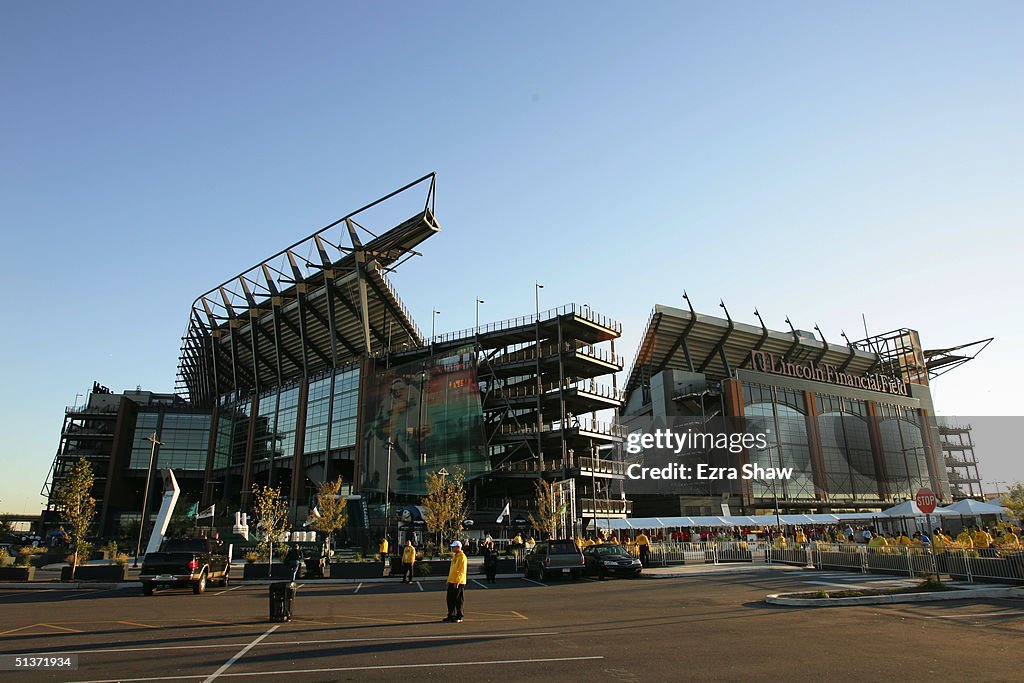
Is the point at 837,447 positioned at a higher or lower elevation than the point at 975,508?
higher

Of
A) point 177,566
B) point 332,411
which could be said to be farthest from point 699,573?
point 332,411

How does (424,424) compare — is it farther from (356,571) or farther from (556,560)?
(556,560)

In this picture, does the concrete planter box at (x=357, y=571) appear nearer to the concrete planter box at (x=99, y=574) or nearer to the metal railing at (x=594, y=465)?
the concrete planter box at (x=99, y=574)

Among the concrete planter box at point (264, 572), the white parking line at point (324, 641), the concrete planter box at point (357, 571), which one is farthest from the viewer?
the concrete planter box at point (264, 572)

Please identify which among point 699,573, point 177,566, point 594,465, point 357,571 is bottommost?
point 699,573

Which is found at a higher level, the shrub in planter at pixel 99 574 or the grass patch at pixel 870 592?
the shrub in planter at pixel 99 574

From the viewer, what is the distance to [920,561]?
22094mm

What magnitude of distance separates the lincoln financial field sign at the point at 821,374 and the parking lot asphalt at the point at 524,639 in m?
68.2

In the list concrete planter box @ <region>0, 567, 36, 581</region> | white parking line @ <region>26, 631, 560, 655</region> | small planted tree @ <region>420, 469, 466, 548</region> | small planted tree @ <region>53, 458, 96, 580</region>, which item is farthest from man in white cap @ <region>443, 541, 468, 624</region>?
small planted tree @ <region>420, 469, 466, 548</region>

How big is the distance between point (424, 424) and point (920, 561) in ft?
155

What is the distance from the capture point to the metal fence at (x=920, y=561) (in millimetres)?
18734

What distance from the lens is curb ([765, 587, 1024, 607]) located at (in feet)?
50.0

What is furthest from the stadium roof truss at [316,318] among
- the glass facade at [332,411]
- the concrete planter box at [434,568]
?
the concrete planter box at [434,568]

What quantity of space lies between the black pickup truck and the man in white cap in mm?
11697
